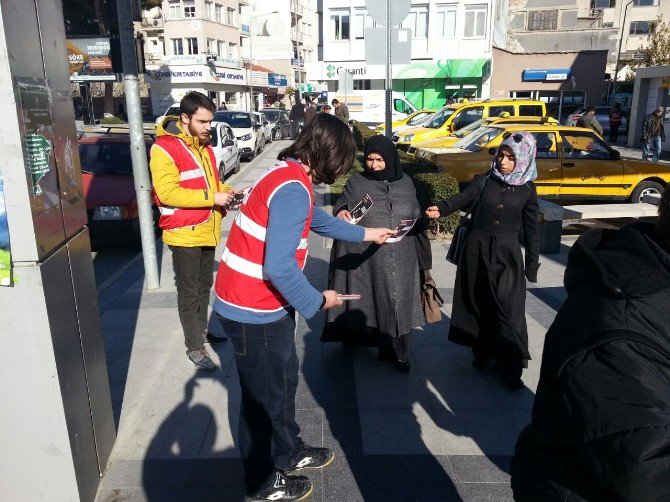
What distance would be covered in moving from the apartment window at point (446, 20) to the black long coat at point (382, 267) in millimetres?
38860

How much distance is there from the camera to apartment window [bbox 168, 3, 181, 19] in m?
48.8

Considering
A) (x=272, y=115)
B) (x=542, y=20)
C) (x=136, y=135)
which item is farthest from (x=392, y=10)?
(x=542, y=20)

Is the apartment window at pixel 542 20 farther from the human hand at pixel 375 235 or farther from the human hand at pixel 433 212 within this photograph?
the human hand at pixel 375 235

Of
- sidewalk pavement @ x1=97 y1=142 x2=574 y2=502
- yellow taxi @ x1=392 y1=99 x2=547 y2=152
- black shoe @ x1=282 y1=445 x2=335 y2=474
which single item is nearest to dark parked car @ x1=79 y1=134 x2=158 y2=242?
sidewalk pavement @ x1=97 y1=142 x2=574 y2=502

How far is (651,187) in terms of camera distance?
34.3ft

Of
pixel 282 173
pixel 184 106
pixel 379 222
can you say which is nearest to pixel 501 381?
pixel 379 222

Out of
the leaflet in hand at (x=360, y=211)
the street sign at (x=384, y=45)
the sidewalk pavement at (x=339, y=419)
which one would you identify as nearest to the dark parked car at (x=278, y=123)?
the street sign at (x=384, y=45)

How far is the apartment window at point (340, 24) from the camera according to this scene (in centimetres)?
3962

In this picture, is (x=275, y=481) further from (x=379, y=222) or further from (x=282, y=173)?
(x=379, y=222)

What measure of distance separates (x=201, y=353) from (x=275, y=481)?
5.72 ft

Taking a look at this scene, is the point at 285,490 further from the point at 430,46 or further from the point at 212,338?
the point at 430,46

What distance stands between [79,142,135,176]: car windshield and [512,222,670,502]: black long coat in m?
8.74

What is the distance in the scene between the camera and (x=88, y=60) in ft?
112

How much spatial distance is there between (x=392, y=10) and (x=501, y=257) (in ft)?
13.5
